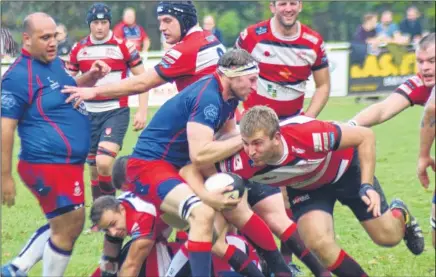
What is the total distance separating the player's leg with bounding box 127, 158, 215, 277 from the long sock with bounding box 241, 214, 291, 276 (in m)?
0.64

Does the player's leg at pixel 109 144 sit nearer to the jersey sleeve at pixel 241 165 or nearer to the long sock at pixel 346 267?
the jersey sleeve at pixel 241 165

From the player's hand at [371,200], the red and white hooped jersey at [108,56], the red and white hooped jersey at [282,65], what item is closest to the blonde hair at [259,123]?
the player's hand at [371,200]

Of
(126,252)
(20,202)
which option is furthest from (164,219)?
(20,202)

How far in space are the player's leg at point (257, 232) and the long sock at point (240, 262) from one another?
0.19 m

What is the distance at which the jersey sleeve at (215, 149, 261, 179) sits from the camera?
685 cm

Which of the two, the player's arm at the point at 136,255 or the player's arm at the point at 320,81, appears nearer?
the player's arm at the point at 136,255

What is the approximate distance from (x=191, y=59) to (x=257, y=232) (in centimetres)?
156

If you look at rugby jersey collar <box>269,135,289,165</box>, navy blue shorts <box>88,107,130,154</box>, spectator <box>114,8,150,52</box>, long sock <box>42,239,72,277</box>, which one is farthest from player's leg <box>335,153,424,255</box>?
spectator <box>114,8,150,52</box>

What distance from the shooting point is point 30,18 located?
752 centimetres

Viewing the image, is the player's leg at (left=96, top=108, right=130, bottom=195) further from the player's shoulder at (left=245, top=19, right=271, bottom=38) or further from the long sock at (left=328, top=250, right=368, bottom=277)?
the long sock at (left=328, top=250, right=368, bottom=277)

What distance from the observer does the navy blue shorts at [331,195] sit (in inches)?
293

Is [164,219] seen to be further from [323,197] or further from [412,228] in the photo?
[412,228]

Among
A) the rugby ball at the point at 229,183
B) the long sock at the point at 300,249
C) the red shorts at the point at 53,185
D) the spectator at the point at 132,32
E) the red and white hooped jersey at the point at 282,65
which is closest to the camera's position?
the rugby ball at the point at 229,183

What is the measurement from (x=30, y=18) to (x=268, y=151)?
2287mm
